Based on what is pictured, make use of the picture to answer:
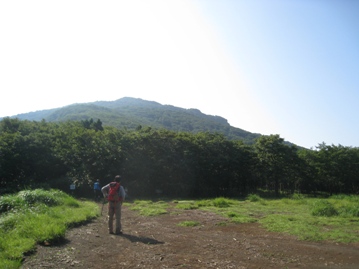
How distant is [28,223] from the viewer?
30.0 ft

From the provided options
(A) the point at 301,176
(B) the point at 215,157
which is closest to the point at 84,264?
(B) the point at 215,157

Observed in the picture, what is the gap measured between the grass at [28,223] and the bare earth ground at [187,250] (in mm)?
335

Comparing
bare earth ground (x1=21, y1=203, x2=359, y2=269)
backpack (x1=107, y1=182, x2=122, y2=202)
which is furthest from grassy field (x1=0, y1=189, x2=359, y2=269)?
backpack (x1=107, y1=182, x2=122, y2=202)

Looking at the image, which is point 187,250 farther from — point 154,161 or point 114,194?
point 154,161

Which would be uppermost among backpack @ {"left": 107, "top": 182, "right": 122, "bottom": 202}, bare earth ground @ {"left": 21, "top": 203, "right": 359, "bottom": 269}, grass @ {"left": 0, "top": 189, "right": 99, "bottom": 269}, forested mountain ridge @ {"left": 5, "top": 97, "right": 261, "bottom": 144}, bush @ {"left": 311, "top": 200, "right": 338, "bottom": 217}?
forested mountain ridge @ {"left": 5, "top": 97, "right": 261, "bottom": 144}

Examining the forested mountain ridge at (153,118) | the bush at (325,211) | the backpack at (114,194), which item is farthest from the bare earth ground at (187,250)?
the forested mountain ridge at (153,118)

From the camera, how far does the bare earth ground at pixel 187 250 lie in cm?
707

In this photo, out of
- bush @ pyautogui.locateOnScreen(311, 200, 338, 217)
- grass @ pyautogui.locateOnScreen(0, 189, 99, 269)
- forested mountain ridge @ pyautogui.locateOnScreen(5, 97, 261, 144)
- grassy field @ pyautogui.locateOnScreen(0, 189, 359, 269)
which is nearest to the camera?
grass @ pyautogui.locateOnScreen(0, 189, 99, 269)

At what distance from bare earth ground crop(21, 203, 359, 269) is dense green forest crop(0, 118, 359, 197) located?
17.5 metres

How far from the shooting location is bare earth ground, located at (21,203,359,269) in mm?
7074

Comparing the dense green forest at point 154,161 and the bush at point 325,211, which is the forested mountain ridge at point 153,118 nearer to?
the dense green forest at point 154,161

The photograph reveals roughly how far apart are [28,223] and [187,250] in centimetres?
486

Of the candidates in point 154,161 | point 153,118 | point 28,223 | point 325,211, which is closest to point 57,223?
point 28,223

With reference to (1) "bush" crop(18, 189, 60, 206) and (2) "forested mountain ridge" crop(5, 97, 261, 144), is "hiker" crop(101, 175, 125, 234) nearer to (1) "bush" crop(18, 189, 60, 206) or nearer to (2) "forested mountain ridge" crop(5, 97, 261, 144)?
(1) "bush" crop(18, 189, 60, 206)
